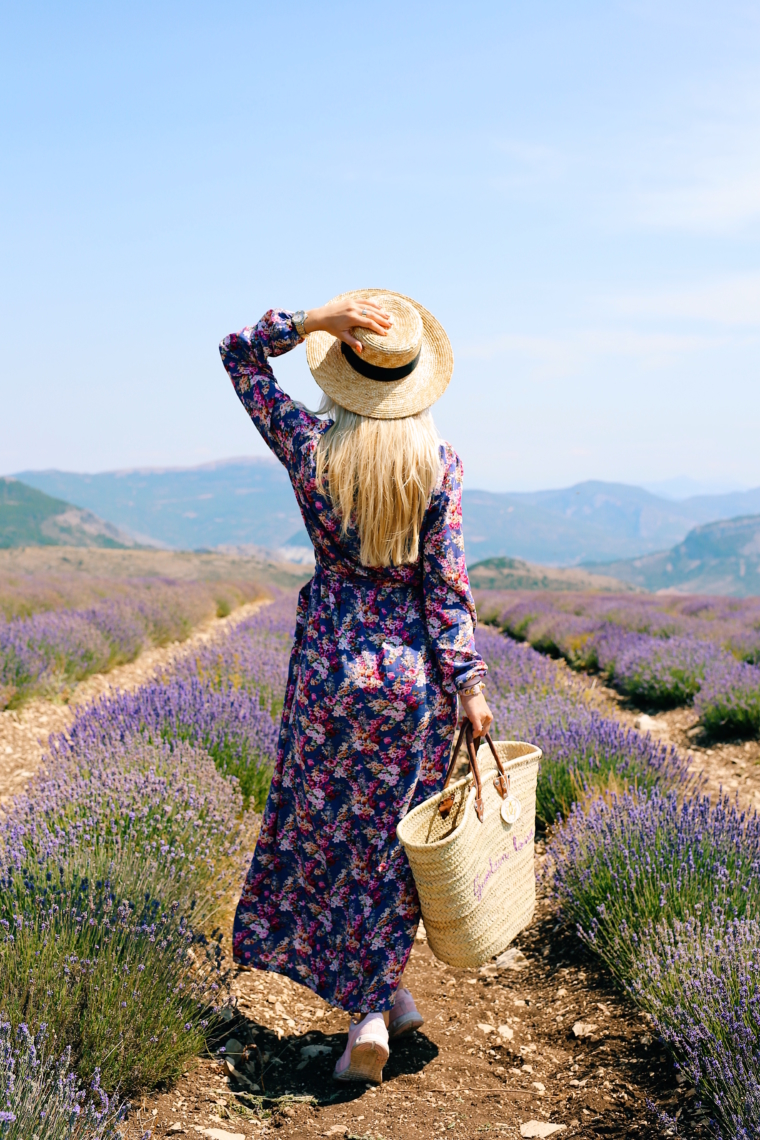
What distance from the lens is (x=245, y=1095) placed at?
205 cm

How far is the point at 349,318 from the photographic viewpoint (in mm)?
2002

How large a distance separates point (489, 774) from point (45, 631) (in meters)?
6.08

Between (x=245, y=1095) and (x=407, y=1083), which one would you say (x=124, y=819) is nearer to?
(x=245, y=1095)

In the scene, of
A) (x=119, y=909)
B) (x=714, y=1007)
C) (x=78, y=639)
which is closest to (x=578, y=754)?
(x=714, y=1007)

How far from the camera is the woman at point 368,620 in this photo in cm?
201

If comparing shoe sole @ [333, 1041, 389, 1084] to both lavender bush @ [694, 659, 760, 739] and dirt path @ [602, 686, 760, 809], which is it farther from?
lavender bush @ [694, 659, 760, 739]

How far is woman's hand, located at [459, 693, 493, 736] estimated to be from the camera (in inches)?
80.4

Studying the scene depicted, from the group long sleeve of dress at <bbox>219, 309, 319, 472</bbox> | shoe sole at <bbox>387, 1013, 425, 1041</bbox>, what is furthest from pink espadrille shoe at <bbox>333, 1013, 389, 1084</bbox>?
long sleeve of dress at <bbox>219, 309, 319, 472</bbox>

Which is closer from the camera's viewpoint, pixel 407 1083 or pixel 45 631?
pixel 407 1083

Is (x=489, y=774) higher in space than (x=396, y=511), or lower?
lower

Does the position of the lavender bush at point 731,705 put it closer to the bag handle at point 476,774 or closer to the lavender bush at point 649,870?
the lavender bush at point 649,870

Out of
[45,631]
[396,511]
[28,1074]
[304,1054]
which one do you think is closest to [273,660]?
[45,631]

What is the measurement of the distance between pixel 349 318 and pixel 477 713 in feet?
3.41

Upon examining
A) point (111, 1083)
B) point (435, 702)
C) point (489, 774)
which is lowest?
point (111, 1083)
